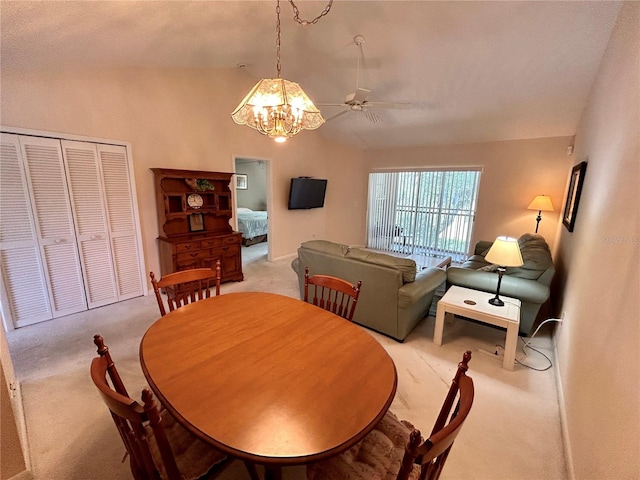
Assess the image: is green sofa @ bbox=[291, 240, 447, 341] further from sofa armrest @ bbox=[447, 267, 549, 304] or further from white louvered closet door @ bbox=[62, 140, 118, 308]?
white louvered closet door @ bbox=[62, 140, 118, 308]

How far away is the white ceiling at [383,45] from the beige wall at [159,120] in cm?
18

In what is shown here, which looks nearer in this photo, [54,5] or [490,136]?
[54,5]

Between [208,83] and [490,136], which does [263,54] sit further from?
[490,136]

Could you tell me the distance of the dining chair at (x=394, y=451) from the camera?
78 centimetres

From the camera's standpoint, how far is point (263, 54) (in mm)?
3617

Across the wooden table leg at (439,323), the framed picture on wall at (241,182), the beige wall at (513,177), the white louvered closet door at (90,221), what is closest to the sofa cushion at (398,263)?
the wooden table leg at (439,323)

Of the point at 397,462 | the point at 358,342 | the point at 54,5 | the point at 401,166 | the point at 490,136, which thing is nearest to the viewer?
the point at 397,462

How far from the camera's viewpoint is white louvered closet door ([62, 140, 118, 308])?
297 cm

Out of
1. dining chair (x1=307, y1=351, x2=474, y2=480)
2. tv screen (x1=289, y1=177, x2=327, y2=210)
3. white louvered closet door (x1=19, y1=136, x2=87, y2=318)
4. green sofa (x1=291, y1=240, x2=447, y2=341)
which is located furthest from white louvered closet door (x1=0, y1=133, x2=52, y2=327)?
A: tv screen (x1=289, y1=177, x2=327, y2=210)

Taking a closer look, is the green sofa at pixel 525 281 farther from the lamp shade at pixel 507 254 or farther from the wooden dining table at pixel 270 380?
the wooden dining table at pixel 270 380

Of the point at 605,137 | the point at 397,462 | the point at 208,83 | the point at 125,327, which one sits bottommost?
the point at 125,327

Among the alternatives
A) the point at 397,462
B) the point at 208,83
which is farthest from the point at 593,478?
the point at 208,83

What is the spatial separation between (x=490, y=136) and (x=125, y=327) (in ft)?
19.5

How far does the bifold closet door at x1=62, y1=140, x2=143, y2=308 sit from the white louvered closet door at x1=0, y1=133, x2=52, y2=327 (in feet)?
1.16
